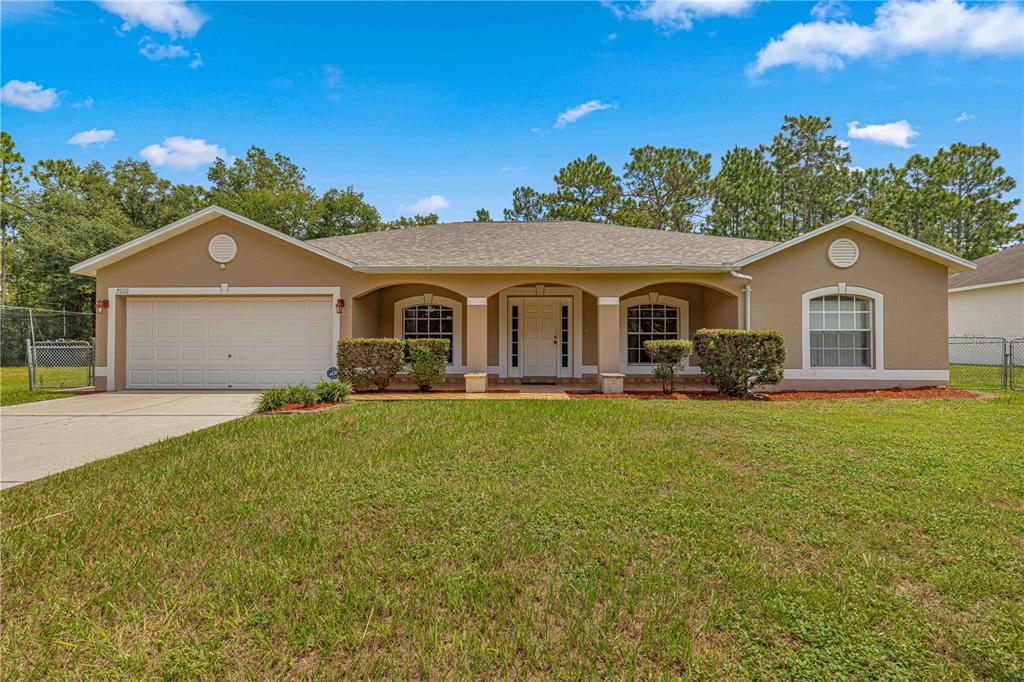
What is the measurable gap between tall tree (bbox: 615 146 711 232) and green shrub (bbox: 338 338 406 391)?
70.1 feet

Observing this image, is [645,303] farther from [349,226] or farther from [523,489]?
[349,226]

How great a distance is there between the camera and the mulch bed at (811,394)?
9617mm

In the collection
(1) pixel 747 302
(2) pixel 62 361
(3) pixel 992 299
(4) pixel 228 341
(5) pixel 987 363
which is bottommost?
(5) pixel 987 363

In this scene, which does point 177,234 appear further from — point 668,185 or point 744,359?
point 668,185

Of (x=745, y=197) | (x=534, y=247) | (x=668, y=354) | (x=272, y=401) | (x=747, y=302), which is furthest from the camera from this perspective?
(x=745, y=197)

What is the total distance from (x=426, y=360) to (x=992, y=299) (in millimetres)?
21997

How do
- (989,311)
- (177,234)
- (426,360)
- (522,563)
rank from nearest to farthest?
1. (522,563)
2. (426,360)
3. (177,234)
4. (989,311)

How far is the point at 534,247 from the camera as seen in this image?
42.1ft

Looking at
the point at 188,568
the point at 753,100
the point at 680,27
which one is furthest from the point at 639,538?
the point at 753,100

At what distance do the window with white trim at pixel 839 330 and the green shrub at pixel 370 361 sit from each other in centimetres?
989

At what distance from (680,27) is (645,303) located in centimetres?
711

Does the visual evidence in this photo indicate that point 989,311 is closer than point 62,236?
Yes

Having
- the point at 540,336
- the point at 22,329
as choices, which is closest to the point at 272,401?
the point at 540,336

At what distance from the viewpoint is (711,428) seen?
6.38 m
